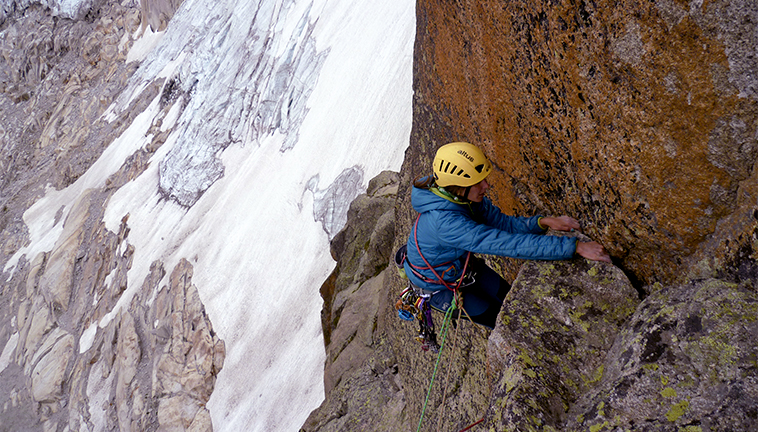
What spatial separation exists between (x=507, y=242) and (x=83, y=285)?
30708mm

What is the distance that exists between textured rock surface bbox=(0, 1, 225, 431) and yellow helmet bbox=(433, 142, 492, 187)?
1767cm

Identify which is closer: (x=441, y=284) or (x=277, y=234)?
(x=441, y=284)

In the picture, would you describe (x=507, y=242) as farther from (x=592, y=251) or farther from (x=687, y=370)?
(x=687, y=370)

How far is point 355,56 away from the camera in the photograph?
2400 centimetres

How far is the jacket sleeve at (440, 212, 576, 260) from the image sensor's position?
14.1ft

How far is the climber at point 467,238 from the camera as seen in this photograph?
172 inches

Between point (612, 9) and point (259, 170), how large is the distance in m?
23.0

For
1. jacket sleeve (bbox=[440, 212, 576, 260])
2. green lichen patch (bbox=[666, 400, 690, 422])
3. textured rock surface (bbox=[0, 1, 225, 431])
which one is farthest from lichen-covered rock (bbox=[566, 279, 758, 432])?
textured rock surface (bbox=[0, 1, 225, 431])

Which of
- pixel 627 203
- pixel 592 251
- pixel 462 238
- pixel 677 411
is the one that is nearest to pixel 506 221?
pixel 462 238

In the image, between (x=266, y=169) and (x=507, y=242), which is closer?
(x=507, y=242)

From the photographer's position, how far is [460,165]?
185 inches

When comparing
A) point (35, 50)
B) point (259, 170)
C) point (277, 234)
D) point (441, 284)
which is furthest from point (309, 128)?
point (35, 50)

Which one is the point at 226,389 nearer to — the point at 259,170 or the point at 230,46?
the point at 259,170

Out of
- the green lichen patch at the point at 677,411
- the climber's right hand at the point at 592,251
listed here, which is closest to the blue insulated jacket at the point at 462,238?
the climber's right hand at the point at 592,251
